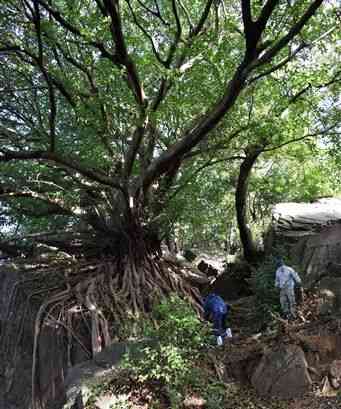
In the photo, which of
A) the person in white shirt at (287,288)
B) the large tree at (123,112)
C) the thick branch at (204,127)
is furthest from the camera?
the large tree at (123,112)

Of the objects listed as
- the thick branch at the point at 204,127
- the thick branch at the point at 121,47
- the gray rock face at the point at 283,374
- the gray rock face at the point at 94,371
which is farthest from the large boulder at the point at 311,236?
the thick branch at the point at 121,47

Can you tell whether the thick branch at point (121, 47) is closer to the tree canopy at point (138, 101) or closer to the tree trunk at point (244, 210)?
the tree canopy at point (138, 101)

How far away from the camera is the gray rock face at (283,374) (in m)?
5.27

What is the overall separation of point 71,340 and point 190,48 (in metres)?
5.32

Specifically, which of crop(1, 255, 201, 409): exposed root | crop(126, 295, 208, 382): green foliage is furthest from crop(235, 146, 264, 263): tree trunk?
crop(126, 295, 208, 382): green foliage

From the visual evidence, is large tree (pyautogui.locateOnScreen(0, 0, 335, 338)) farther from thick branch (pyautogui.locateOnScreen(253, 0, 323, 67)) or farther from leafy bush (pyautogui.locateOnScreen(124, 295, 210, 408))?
leafy bush (pyautogui.locateOnScreen(124, 295, 210, 408))

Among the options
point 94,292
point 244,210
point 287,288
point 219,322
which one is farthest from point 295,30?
point 244,210

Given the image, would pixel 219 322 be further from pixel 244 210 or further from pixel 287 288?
pixel 244 210

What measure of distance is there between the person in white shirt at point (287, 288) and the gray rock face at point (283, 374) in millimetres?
1238

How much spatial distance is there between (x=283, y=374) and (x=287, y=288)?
1766 millimetres

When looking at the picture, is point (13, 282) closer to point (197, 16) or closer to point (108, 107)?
point (108, 107)

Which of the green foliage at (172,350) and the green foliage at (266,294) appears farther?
the green foliage at (266,294)

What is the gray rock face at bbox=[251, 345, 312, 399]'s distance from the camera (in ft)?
17.3

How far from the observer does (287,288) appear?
6867 mm
